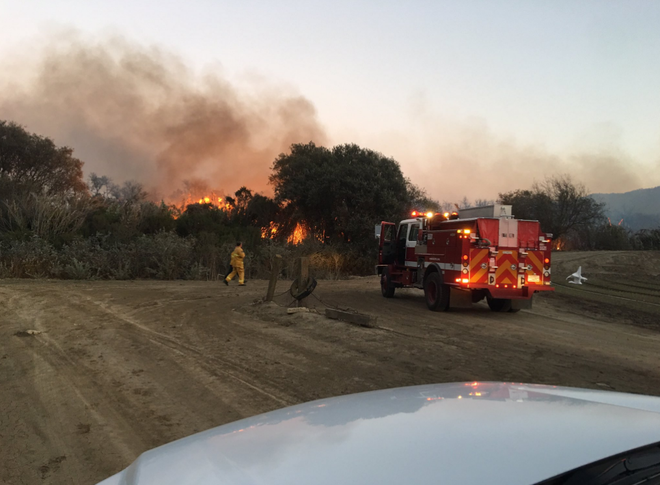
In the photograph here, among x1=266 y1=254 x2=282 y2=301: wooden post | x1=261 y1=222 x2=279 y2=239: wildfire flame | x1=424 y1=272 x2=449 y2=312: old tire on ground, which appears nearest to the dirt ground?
x1=424 y1=272 x2=449 y2=312: old tire on ground

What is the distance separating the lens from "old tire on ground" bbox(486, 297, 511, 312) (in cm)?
1375

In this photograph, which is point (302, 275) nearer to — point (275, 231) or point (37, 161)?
point (275, 231)

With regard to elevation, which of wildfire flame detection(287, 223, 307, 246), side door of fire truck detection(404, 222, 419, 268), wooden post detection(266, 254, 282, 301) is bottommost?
wooden post detection(266, 254, 282, 301)

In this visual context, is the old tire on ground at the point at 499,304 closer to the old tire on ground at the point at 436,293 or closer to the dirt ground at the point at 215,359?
the dirt ground at the point at 215,359

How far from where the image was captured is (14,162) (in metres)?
40.5

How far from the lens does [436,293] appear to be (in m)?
13.5

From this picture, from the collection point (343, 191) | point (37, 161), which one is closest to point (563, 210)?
point (343, 191)

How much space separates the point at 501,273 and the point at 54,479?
36.6ft

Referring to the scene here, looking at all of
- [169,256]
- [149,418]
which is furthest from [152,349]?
[169,256]

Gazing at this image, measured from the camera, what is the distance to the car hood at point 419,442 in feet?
4.94

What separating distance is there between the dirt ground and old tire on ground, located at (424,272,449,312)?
38 centimetres

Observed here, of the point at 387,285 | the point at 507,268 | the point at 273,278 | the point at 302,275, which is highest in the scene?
the point at 507,268

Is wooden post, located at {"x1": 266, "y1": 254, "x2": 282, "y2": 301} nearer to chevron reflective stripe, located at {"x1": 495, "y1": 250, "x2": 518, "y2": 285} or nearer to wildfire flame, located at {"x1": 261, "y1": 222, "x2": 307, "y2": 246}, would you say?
chevron reflective stripe, located at {"x1": 495, "y1": 250, "x2": 518, "y2": 285}

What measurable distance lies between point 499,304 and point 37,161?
4118 centimetres
